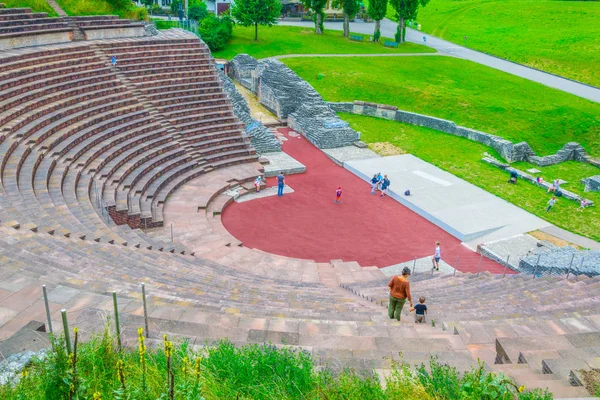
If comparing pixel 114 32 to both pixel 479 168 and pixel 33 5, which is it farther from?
pixel 479 168

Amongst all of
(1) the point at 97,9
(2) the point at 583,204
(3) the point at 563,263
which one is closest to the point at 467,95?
(2) the point at 583,204

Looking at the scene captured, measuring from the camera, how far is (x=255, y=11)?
49.2 m

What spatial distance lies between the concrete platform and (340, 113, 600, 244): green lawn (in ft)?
2.72

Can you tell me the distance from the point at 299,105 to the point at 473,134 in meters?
11.2

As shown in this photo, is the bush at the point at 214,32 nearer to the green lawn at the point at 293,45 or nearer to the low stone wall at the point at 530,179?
the green lawn at the point at 293,45

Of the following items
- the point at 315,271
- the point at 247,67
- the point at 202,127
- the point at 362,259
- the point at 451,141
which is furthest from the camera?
the point at 247,67

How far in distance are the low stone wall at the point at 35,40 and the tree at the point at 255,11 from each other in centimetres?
2488

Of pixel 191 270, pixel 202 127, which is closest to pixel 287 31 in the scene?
pixel 202 127

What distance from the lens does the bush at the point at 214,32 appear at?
160 feet

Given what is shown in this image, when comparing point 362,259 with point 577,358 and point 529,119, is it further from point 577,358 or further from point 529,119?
point 529,119

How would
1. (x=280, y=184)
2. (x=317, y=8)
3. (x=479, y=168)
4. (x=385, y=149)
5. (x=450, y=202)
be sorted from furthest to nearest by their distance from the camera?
(x=317, y=8), (x=385, y=149), (x=479, y=168), (x=450, y=202), (x=280, y=184)

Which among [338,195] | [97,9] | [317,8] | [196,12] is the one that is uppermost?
[317,8]

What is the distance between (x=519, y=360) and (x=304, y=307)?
15.4ft

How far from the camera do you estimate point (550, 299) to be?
41.4 feet
